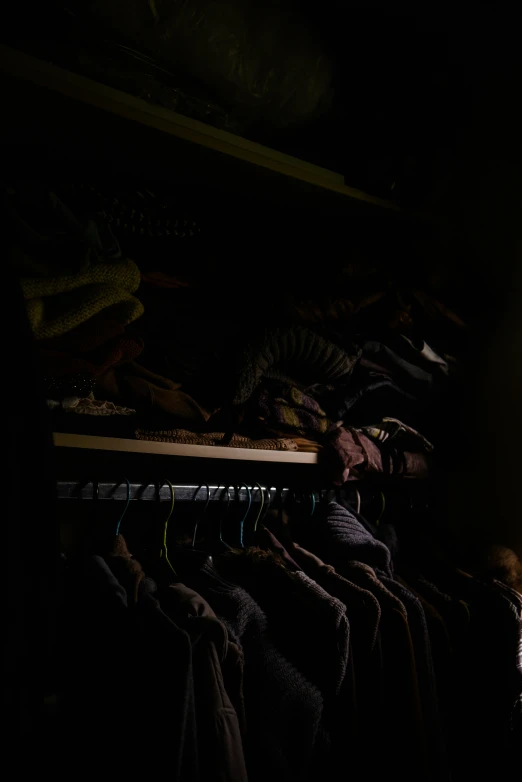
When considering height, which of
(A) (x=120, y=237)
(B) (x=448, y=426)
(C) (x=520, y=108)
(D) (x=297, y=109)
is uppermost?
(C) (x=520, y=108)

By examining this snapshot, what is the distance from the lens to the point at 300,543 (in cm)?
102

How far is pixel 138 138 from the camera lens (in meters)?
0.78

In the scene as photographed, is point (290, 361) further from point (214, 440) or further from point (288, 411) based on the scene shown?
point (214, 440)

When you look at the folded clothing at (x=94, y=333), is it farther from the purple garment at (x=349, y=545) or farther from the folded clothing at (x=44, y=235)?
the purple garment at (x=349, y=545)

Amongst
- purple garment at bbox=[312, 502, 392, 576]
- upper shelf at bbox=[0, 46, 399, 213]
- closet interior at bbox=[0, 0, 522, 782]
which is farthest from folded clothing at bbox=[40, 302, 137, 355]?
purple garment at bbox=[312, 502, 392, 576]

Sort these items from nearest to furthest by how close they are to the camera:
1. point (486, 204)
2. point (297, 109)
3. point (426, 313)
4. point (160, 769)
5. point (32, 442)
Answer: point (32, 442) < point (160, 769) < point (297, 109) < point (426, 313) < point (486, 204)

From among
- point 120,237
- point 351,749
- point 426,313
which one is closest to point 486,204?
point 426,313

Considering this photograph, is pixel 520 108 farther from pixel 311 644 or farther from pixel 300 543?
pixel 311 644

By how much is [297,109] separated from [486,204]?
1.97 feet

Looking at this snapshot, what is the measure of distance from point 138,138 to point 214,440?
1.69 ft

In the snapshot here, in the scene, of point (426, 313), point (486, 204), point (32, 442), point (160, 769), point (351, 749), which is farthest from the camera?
point (486, 204)

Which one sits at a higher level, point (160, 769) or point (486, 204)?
point (486, 204)

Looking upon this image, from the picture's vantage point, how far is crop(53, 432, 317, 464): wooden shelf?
717 millimetres

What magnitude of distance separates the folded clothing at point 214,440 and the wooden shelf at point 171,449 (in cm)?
2
